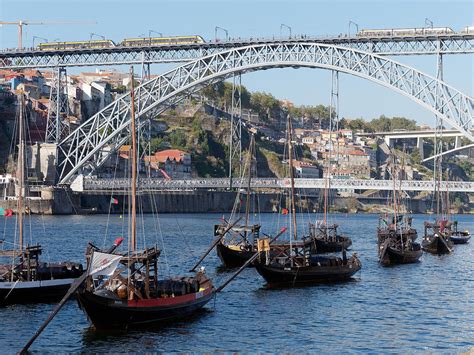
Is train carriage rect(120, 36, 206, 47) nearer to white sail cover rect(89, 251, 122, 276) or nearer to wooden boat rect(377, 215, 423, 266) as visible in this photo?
wooden boat rect(377, 215, 423, 266)

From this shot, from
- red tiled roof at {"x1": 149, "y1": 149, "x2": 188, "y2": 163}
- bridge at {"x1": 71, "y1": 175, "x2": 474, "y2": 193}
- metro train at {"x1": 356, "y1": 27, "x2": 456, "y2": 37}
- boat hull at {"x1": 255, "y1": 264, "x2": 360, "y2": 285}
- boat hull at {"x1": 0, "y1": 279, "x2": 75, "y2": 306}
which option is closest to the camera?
boat hull at {"x1": 0, "y1": 279, "x2": 75, "y2": 306}

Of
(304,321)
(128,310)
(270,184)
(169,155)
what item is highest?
(169,155)

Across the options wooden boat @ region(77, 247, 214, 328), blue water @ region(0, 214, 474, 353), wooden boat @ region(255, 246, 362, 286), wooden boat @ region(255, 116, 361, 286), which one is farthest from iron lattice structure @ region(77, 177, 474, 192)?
wooden boat @ region(77, 247, 214, 328)

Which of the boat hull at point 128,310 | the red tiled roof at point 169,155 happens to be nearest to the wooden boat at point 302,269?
the boat hull at point 128,310

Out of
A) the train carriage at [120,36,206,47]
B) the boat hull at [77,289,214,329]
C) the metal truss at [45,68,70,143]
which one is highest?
the train carriage at [120,36,206,47]

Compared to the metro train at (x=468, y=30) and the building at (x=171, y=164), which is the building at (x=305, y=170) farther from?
the metro train at (x=468, y=30)

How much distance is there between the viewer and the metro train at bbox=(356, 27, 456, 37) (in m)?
98.1

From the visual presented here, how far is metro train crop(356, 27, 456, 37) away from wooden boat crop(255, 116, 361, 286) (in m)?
51.9

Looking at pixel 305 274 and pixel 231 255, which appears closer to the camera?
pixel 305 274

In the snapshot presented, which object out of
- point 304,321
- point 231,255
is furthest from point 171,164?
point 304,321

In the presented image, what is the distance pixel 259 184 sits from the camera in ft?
447

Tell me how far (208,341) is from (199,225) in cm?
7091

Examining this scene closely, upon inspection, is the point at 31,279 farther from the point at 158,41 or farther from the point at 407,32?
the point at 158,41

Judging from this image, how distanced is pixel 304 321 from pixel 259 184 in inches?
3847
